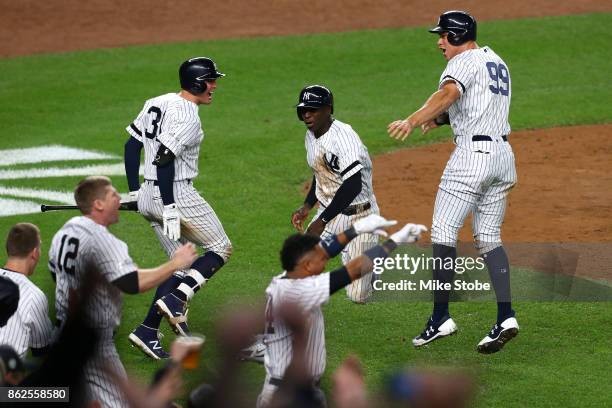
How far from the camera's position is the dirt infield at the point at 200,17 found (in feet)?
68.9

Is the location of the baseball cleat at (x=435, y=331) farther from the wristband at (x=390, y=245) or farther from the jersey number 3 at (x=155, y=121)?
the jersey number 3 at (x=155, y=121)

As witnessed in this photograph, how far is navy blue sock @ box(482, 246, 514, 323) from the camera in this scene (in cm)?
826

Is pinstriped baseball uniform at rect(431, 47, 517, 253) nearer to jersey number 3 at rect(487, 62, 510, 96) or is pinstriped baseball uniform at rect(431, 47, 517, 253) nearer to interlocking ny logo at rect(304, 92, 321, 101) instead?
jersey number 3 at rect(487, 62, 510, 96)

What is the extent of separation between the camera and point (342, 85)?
17812 mm

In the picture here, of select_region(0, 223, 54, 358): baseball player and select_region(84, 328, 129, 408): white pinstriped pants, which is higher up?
select_region(0, 223, 54, 358): baseball player

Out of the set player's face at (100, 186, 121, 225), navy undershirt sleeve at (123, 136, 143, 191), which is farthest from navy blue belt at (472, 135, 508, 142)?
player's face at (100, 186, 121, 225)

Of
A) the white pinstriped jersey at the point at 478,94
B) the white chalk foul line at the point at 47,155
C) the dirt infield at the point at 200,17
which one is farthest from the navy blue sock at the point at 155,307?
the dirt infield at the point at 200,17

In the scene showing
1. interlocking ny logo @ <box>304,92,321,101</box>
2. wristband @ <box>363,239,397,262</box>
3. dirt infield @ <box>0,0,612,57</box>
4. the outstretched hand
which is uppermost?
dirt infield @ <box>0,0,612,57</box>

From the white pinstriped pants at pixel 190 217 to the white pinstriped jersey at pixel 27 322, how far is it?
2.02 meters

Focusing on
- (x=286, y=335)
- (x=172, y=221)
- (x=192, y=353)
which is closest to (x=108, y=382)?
(x=192, y=353)

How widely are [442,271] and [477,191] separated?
0.67 m

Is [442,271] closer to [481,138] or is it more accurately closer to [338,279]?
[481,138]

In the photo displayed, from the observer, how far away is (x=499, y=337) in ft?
26.7

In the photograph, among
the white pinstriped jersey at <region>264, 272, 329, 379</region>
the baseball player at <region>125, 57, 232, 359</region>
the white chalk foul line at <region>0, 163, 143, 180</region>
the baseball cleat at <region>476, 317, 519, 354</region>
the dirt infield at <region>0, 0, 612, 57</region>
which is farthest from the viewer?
the dirt infield at <region>0, 0, 612, 57</region>
